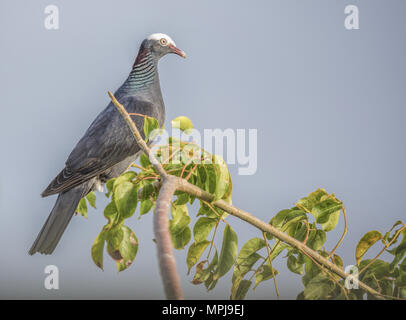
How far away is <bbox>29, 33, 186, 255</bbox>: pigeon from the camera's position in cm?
88

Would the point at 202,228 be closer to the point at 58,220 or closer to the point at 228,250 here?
the point at 228,250

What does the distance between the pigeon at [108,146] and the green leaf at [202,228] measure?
357mm

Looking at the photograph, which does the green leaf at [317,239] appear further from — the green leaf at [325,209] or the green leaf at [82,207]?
the green leaf at [82,207]

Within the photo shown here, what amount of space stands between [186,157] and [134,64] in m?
0.69

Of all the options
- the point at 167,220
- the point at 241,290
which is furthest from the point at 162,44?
the point at 167,220

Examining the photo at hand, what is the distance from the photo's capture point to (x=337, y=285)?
61cm

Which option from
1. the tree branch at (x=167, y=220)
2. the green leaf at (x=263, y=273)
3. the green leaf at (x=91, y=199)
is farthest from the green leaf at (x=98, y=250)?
the green leaf at (x=91, y=199)

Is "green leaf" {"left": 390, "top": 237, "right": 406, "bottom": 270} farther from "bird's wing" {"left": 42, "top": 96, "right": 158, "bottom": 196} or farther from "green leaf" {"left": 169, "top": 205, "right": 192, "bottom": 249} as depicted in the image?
"bird's wing" {"left": 42, "top": 96, "right": 158, "bottom": 196}
